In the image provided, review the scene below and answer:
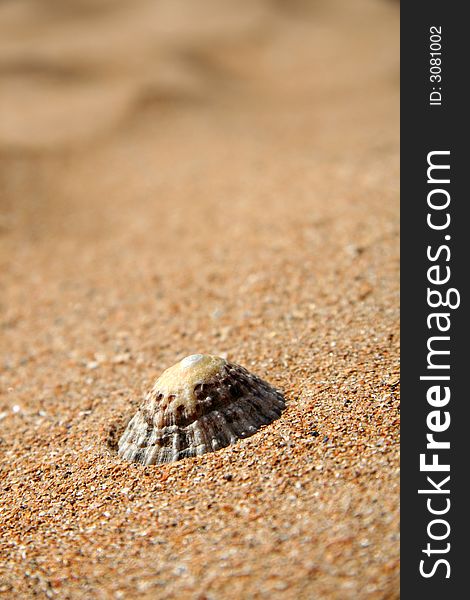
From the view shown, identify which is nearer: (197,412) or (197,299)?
(197,412)

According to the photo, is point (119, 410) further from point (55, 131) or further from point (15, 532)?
point (55, 131)

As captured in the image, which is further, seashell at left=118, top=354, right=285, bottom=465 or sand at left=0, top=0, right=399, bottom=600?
seashell at left=118, top=354, right=285, bottom=465

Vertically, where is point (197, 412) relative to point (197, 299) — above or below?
below

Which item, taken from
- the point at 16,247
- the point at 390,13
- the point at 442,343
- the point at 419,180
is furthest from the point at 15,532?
the point at 390,13

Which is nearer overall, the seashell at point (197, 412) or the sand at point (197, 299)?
the sand at point (197, 299)
